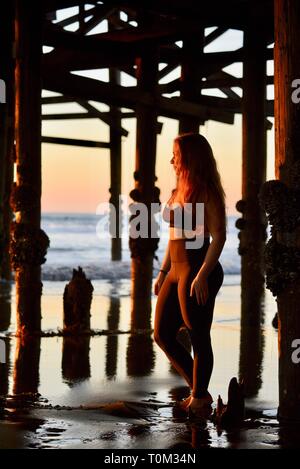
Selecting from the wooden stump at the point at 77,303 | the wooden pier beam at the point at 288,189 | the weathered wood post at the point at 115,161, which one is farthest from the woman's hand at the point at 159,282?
the weathered wood post at the point at 115,161

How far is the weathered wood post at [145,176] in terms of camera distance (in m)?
13.3

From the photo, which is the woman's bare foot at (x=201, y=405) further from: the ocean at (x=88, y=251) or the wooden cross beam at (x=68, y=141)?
the ocean at (x=88, y=251)

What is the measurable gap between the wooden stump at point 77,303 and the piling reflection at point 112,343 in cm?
37

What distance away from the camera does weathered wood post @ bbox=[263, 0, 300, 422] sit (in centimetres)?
596

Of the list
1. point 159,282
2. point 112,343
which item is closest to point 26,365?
point 112,343

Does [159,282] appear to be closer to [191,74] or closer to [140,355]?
[140,355]

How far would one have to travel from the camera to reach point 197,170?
244 inches

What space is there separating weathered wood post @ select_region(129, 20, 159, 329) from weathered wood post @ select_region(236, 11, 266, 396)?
6.51 feet

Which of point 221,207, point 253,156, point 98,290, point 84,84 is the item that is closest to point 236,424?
point 221,207

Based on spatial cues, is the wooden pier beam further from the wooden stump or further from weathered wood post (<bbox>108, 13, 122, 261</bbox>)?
weathered wood post (<bbox>108, 13, 122, 261</bbox>)

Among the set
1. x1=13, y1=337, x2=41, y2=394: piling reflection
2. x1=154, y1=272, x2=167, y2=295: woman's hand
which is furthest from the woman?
x1=13, y1=337, x2=41, y2=394: piling reflection

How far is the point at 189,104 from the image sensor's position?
13641mm

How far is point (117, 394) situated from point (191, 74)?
775 cm
